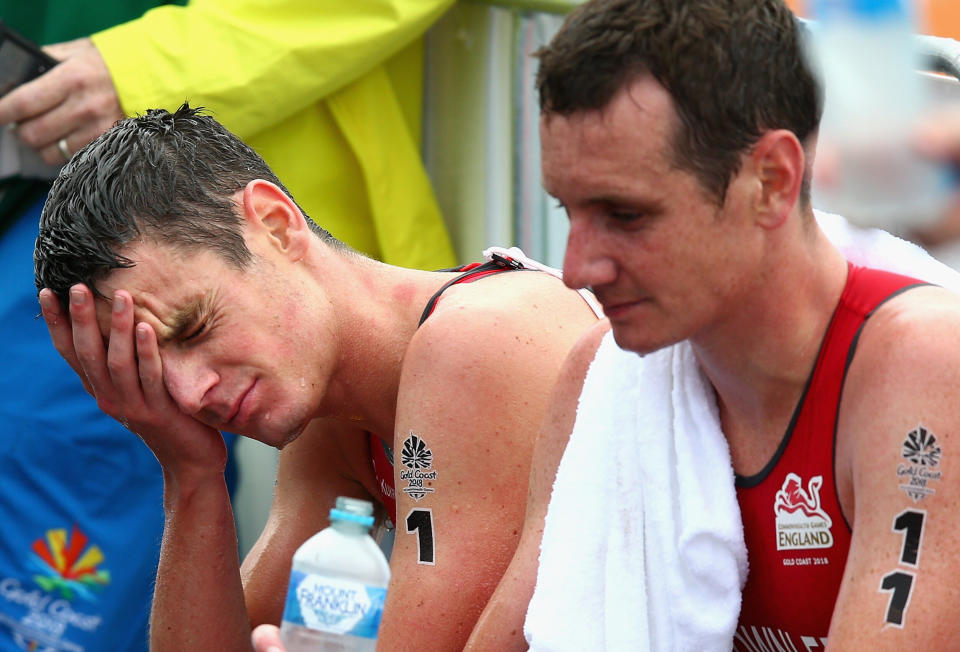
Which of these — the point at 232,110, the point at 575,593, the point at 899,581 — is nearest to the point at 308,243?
the point at 232,110

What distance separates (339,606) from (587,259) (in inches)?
24.2

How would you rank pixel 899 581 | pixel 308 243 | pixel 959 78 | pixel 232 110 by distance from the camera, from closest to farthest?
pixel 899 581, pixel 959 78, pixel 308 243, pixel 232 110

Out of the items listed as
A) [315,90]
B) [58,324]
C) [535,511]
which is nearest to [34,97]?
[315,90]

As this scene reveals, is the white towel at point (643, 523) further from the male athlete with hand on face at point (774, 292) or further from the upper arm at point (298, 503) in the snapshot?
the upper arm at point (298, 503)

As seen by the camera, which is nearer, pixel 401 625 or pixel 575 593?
pixel 575 593

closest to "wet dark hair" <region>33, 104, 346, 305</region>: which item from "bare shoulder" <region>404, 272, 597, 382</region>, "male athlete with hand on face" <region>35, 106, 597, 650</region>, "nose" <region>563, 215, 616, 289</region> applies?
"male athlete with hand on face" <region>35, 106, 597, 650</region>

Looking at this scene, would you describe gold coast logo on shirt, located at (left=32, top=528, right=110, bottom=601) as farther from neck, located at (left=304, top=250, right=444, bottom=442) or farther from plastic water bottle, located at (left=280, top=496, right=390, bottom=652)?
plastic water bottle, located at (left=280, top=496, right=390, bottom=652)

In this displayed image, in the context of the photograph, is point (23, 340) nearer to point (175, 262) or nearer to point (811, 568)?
point (175, 262)

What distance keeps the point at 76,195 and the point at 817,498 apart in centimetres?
164

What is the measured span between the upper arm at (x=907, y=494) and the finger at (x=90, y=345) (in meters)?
1.60

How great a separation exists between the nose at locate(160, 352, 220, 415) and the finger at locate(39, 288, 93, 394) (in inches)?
9.9

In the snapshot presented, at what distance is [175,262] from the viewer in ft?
9.04

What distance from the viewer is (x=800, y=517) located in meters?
2.10

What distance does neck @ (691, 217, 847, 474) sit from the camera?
2.06 metres
